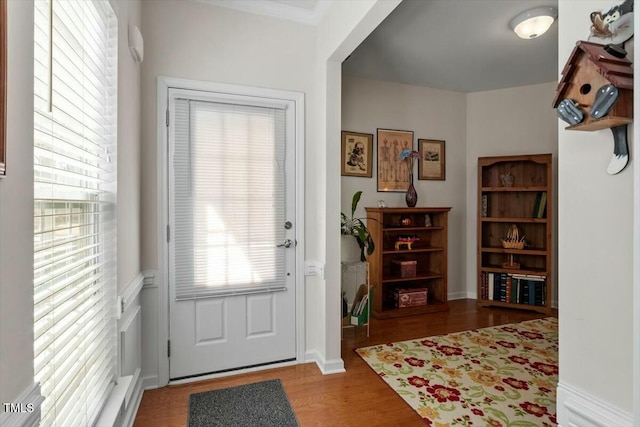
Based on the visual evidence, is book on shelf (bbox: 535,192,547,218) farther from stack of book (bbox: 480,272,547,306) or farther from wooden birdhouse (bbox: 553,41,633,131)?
wooden birdhouse (bbox: 553,41,633,131)

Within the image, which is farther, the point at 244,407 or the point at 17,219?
the point at 244,407

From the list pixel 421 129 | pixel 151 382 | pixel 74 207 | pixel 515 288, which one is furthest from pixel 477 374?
pixel 421 129

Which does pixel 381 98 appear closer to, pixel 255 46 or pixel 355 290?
pixel 255 46

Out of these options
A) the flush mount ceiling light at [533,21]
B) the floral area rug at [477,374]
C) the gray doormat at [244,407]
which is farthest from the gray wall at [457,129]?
the gray doormat at [244,407]

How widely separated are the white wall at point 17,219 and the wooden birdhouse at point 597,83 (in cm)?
125

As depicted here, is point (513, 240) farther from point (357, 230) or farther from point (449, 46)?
point (449, 46)

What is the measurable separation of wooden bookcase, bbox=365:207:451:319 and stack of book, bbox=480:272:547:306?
0.61 m

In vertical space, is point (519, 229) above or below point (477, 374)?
above

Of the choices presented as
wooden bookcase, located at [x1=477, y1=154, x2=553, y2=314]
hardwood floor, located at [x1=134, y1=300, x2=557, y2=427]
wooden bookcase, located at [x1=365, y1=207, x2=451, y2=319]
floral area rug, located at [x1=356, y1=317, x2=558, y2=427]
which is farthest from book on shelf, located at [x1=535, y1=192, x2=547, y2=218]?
hardwood floor, located at [x1=134, y1=300, x2=557, y2=427]

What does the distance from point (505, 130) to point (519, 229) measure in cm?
131

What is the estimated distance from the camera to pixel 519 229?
13.4 feet

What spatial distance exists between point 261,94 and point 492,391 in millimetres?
2655

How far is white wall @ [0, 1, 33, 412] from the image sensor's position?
0.68m

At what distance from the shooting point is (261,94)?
241 cm
